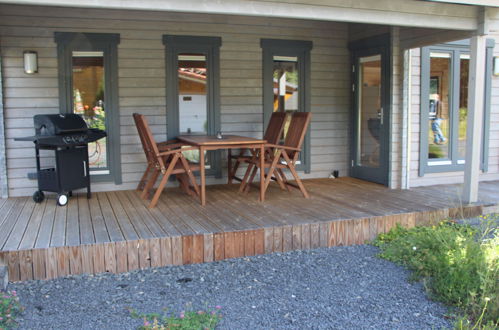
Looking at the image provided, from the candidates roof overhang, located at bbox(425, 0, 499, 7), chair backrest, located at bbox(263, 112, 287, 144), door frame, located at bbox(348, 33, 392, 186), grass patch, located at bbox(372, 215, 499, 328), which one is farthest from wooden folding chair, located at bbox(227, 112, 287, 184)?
roof overhang, located at bbox(425, 0, 499, 7)

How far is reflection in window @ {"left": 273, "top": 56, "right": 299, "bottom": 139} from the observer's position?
6.61m

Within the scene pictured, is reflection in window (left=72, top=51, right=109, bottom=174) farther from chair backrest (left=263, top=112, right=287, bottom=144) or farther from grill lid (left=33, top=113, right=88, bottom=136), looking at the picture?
chair backrest (left=263, top=112, right=287, bottom=144)

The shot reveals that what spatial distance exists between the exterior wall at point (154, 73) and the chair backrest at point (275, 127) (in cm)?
44

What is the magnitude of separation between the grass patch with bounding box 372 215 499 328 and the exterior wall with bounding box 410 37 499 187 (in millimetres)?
1931

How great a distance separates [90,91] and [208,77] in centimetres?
144

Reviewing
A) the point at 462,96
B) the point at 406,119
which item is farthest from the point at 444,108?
the point at 406,119

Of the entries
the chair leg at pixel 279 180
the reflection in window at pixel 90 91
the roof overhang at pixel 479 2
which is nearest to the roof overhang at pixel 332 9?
the roof overhang at pixel 479 2

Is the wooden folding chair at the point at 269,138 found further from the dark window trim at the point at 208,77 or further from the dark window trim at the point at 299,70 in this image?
the dark window trim at the point at 299,70

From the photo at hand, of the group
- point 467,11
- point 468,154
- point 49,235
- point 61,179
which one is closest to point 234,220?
point 49,235

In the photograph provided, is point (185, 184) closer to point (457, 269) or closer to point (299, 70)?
point (299, 70)

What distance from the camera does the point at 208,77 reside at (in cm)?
623

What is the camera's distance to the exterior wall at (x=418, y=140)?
19.8ft

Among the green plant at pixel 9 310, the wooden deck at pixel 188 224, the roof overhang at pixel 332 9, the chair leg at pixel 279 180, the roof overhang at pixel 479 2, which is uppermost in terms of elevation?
the roof overhang at pixel 479 2

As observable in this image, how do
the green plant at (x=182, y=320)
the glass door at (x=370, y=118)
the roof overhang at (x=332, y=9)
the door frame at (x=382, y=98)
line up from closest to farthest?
the green plant at (x=182, y=320) → the roof overhang at (x=332, y=9) → the door frame at (x=382, y=98) → the glass door at (x=370, y=118)
